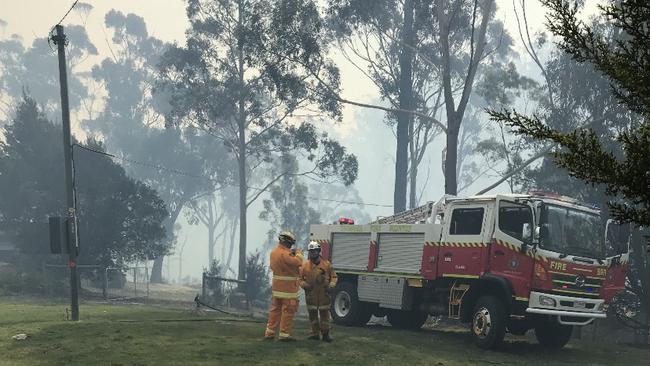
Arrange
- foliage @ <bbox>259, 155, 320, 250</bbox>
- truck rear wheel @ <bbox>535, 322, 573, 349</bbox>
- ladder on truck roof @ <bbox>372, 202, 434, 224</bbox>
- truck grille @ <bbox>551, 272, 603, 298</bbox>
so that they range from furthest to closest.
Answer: foliage @ <bbox>259, 155, 320, 250</bbox> < ladder on truck roof @ <bbox>372, 202, 434, 224</bbox> < truck rear wheel @ <bbox>535, 322, 573, 349</bbox> < truck grille @ <bbox>551, 272, 603, 298</bbox>

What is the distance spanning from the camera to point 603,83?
30.4 m

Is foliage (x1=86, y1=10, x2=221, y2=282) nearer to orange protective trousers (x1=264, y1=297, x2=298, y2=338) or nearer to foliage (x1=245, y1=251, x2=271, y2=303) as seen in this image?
foliage (x1=245, y1=251, x2=271, y2=303)

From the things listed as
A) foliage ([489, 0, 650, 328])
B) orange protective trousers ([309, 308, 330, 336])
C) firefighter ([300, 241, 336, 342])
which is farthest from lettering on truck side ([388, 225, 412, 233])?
foliage ([489, 0, 650, 328])

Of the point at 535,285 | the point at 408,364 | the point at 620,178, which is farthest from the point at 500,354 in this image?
the point at 620,178

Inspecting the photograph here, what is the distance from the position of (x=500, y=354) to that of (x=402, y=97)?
30006mm

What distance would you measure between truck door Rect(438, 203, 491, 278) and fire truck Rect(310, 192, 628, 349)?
19 millimetres

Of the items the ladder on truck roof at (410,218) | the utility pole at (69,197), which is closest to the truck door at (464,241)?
the ladder on truck roof at (410,218)

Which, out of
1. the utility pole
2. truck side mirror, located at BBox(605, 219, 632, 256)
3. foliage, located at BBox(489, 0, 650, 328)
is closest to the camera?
foliage, located at BBox(489, 0, 650, 328)

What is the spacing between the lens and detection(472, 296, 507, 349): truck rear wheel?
41.7ft

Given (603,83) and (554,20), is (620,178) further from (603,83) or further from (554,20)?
(603,83)

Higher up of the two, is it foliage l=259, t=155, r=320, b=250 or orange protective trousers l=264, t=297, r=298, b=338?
foliage l=259, t=155, r=320, b=250

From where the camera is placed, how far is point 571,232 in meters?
12.8

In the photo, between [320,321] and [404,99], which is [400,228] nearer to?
[320,321]

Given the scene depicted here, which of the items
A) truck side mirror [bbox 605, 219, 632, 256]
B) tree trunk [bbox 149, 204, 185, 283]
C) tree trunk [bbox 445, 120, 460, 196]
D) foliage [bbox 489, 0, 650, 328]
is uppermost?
tree trunk [bbox 445, 120, 460, 196]
